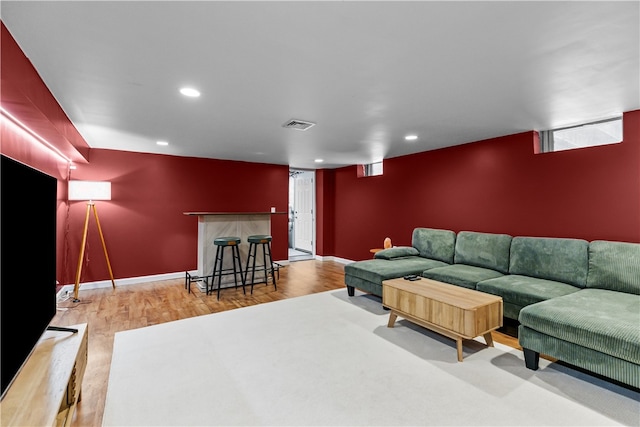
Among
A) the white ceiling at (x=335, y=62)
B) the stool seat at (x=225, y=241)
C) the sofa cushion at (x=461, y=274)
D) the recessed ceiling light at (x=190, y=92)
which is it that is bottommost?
the sofa cushion at (x=461, y=274)

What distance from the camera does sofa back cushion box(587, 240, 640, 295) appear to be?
8.76ft

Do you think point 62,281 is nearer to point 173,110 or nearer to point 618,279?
point 173,110

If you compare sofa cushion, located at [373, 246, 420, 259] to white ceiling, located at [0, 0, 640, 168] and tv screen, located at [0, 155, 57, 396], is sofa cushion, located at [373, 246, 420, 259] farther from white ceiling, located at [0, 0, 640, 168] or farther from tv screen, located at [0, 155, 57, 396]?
tv screen, located at [0, 155, 57, 396]

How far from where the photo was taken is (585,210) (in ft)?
10.7

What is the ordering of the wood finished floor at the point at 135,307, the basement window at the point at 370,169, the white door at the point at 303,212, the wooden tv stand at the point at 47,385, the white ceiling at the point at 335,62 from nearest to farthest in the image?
the wooden tv stand at the point at 47,385, the white ceiling at the point at 335,62, the wood finished floor at the point at 135,307, the basement window at the point at 370,169, the white door at the point at 303,212

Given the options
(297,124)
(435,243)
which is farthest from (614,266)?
(297,124)

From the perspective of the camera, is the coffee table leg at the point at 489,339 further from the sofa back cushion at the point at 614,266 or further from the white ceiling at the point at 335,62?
the white ceiling at the point at 335,62

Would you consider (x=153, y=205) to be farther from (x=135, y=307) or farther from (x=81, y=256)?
(x=135, y=307)

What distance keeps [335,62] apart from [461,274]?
2750 mm

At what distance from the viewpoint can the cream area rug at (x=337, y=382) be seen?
5.98 ft

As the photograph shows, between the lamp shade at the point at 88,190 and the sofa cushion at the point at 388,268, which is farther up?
the lamp shade at the point at 88,190

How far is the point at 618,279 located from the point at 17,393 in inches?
170

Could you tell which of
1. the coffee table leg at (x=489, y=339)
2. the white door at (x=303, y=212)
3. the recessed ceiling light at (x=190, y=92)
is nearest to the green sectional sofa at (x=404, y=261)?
the coffee table leg at (x=489, y=339)

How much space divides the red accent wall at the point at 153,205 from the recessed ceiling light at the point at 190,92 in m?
3.12
